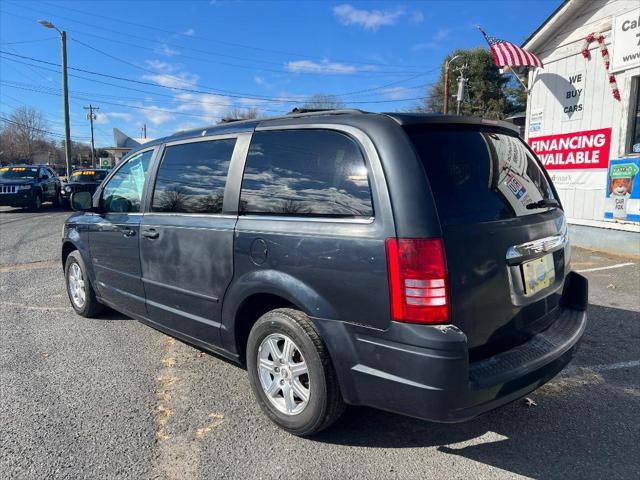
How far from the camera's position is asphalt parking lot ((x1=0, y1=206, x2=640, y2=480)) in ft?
8.47

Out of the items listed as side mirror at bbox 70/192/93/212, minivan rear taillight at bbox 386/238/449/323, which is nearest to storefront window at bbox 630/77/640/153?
minivan rear taillight at bbox 386/238/449/323

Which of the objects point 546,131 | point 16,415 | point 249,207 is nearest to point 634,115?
point 546,131

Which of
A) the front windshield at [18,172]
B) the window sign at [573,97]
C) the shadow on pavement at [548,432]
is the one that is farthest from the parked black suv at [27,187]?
the shadow on pavement at [548,432]

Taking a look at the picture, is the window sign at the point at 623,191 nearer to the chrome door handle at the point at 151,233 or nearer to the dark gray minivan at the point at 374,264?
the dark gray minivan at the point at 374,264

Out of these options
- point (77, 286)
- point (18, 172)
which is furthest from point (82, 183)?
point (77, 286)

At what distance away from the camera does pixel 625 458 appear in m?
2.65

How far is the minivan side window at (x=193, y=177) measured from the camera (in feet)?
10.9

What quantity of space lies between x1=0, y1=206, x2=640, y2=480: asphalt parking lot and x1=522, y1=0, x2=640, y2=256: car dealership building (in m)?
5.08

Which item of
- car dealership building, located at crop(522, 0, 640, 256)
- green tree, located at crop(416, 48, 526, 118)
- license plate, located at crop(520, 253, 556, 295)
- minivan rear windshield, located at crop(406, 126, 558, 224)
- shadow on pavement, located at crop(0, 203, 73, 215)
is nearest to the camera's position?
minivan rear windshield, located at crop(406, 126, 558, 224)

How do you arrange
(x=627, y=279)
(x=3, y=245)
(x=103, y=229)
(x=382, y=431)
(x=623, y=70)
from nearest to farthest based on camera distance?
(x=382, y=431)
(x=103, y=229)
(x=627, y=279)
(x=623, y=70)
(x=3, y=245)

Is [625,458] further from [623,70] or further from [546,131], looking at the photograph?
[546,131]

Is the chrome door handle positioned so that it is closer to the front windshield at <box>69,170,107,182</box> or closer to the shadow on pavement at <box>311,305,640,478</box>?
the shadow on pavement at <box>311,305,640,478</box>

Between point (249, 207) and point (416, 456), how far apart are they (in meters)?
1.75

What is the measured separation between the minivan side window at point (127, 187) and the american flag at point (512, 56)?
8.31 meters
